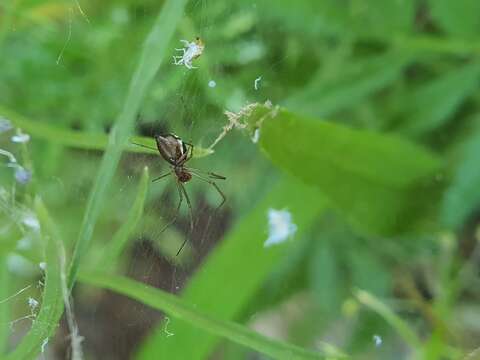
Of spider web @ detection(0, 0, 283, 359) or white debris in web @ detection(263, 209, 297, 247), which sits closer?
spider web @ detection(0, 0, 283, 359)

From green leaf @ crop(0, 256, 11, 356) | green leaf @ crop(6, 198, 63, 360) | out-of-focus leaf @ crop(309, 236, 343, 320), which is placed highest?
out-of-focus leaf @ crop(309, 236, 343, 320)

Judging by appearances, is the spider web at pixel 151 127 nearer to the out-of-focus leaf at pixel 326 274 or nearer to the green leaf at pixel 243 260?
the green leaf at pixel 243 260

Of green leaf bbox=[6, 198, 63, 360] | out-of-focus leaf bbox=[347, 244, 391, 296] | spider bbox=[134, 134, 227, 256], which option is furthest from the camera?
out-of-focus leaf bbox=[347, 244, 391, 296]

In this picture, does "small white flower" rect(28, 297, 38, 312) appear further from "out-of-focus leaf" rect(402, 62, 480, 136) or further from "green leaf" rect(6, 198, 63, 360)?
"out-of-focus leaf" rect(402, 62, 480, 136)

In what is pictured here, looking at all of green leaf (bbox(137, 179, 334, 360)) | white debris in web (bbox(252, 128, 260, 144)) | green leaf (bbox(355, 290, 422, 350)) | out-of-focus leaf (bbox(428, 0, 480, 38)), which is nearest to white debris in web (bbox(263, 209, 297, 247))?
green leaf (bbox(137, 179, 334, 360))

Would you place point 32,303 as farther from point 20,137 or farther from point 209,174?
point 209,174

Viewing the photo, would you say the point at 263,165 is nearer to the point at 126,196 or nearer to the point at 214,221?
the point at 214,221

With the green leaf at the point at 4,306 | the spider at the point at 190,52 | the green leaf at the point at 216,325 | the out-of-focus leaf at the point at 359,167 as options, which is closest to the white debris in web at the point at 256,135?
the out-of-focus leaf at the point at 359,167

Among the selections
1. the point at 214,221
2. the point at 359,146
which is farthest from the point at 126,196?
the point at 359,146
